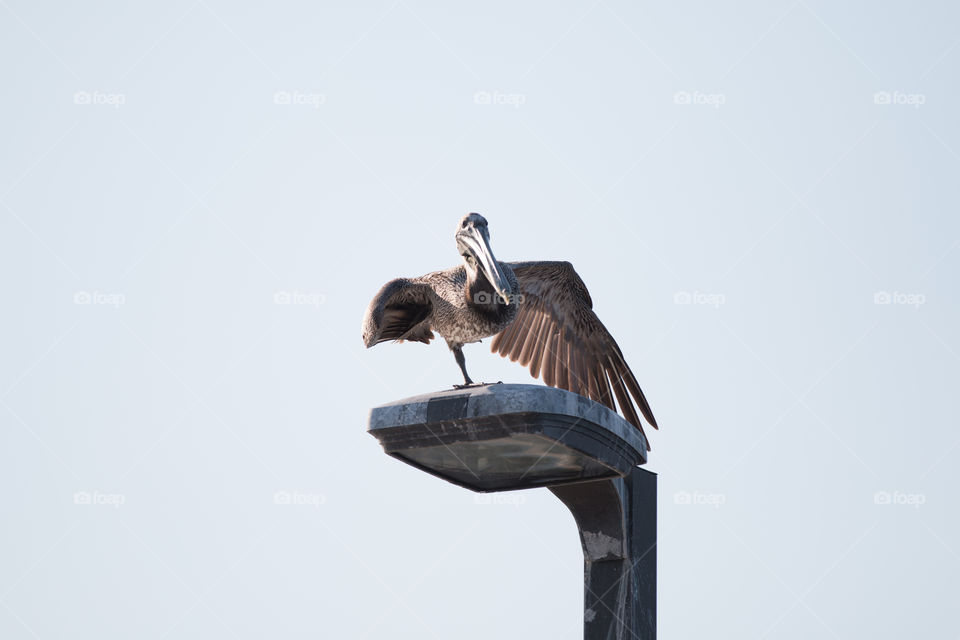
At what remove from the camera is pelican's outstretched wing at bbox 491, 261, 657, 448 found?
11188 millimetres

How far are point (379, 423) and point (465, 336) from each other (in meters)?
2.83

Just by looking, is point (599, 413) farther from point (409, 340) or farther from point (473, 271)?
point (409, 340)

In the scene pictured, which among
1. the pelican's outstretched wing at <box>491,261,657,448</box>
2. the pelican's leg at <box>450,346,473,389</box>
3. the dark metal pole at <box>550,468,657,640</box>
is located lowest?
the dark metal pole at <box>550,468,657,640</box>

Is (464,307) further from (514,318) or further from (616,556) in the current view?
(616,556)

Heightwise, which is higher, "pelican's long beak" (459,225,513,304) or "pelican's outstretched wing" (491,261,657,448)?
"pelican's outstretched wing" (491,261,657,448)

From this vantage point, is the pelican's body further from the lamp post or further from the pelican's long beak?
the lamp post

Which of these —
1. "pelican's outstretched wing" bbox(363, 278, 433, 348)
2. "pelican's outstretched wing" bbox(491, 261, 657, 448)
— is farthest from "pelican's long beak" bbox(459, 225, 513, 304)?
"pelican's outstretched wing" bbox(491, 261, 657, 448)

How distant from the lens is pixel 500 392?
5.85m

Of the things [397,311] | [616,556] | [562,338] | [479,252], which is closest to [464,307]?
[479,252]

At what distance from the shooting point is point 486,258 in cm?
821

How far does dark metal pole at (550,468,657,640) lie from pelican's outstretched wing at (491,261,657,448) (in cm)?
403

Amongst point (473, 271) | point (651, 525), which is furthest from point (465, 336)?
point (651, 525)

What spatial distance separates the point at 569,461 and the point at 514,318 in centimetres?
294

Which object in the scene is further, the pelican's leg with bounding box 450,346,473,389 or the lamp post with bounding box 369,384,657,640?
the pelican's leg with bounding box 450,346,473,389
